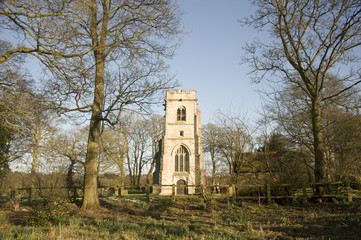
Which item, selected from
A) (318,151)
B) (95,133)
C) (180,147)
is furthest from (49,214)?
(180,147)

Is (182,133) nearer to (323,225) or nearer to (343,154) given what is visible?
(343,154)

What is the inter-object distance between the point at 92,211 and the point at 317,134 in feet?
33.3

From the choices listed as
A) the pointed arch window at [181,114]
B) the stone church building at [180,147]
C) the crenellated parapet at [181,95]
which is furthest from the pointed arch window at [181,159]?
the crenellated parapet at [181,95]

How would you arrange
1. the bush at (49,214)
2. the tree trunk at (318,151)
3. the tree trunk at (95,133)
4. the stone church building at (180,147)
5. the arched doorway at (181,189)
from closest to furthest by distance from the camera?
the bush at (49,214)
the tree trunk at (95,133)
the tree trunk at (318,151)
the stone church building at (180,147)
the arched doorway at (181,189)

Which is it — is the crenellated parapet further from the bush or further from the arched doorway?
the bush

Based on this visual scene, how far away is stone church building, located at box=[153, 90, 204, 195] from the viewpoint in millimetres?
29906

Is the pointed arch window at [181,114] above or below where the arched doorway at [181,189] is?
above

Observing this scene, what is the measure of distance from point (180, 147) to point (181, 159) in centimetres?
146

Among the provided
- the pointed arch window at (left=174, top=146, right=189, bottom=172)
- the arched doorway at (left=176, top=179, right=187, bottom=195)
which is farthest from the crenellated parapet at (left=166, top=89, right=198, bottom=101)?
the arched doorway at (left=176, top=179, right=187, bottom=195)

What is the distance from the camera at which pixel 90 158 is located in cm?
1054

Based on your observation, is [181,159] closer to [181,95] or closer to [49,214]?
[181,95]

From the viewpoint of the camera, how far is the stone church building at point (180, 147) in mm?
29906

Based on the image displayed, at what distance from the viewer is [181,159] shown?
3117 centimetres

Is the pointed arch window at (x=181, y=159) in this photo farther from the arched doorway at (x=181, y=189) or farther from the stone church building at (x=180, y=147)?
the arched doorway at (x=181, y=189)
